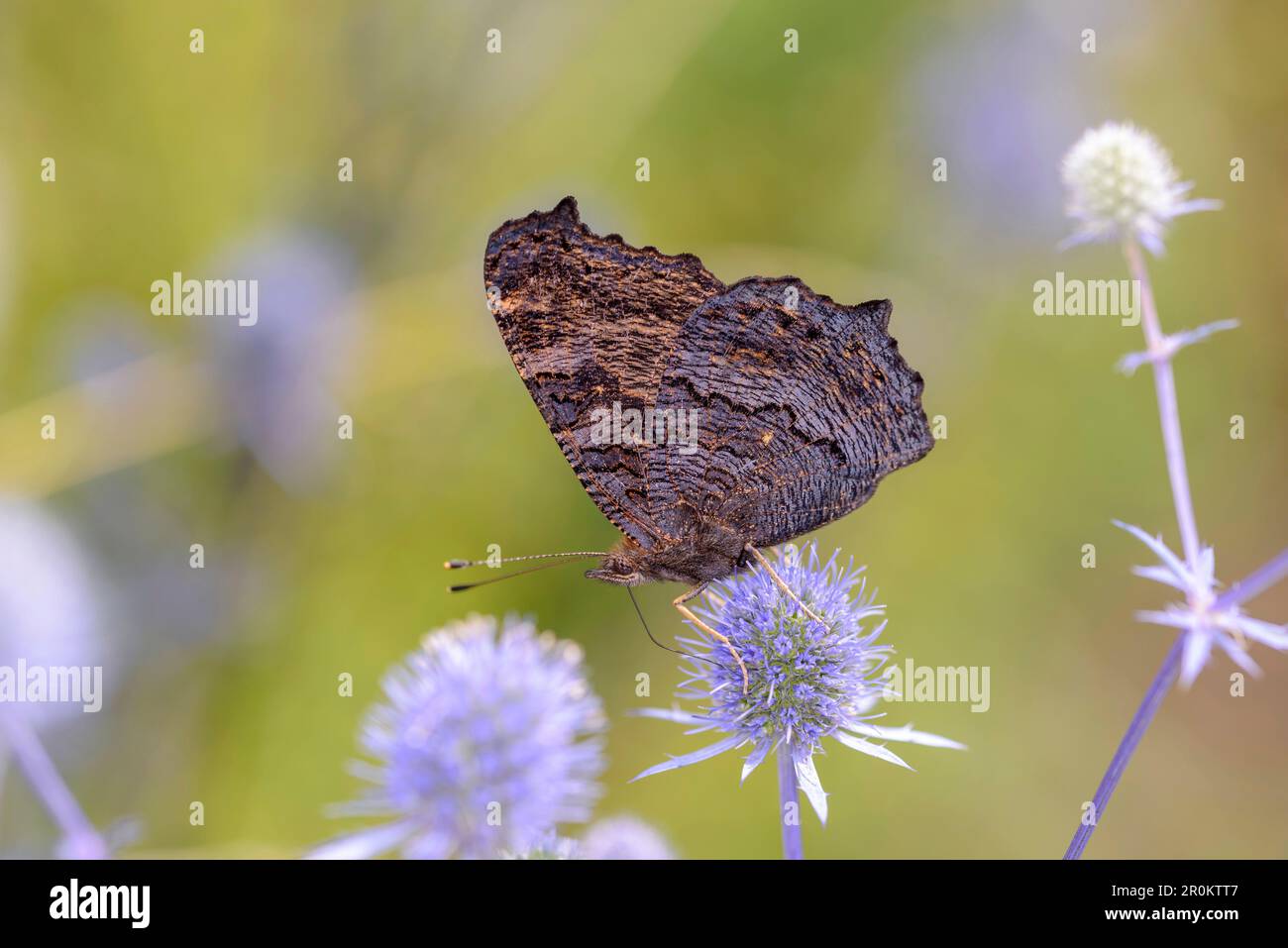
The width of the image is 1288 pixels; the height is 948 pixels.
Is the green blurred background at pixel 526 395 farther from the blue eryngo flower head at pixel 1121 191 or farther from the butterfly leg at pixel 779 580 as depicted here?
the blue eryngo flower head at pixel 1121 191

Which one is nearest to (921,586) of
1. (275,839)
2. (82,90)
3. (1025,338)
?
(1025,338)

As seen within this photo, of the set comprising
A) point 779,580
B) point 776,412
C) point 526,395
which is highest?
point 526,395

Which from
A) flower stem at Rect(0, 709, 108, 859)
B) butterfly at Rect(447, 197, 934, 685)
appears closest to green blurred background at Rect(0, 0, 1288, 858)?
flower stem at Rect(0, 709, 108, 859)

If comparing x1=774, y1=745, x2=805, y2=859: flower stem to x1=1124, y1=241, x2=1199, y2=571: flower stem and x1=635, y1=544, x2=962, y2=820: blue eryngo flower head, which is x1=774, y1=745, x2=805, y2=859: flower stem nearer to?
x1=635, y1=544, x2=962, y2=820: blue eryngo flower head

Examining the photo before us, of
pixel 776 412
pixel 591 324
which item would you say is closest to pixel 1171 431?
pixel 776 412

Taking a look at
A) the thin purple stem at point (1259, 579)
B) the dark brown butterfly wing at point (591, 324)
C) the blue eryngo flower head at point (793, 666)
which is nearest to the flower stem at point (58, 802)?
the blue eryngo flower head at point (793, 666)

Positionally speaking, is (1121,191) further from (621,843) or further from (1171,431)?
(621,843)
